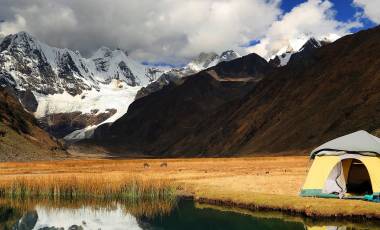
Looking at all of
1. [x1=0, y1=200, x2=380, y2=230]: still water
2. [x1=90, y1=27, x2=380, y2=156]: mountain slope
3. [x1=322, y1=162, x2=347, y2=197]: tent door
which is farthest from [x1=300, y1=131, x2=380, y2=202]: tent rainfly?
[x1=90, y1=27, x2=380, y2=156]: mountain slope

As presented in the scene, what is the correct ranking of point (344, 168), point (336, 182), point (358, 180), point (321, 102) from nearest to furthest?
point (336, 182), point (344, 168), point (358, 180), point (321, 102)

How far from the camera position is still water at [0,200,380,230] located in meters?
36.7

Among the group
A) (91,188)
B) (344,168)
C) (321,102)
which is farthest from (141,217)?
(321,102)

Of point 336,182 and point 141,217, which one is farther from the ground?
point 336,182

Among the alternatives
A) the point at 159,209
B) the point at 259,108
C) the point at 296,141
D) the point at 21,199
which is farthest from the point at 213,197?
the point at 259,108

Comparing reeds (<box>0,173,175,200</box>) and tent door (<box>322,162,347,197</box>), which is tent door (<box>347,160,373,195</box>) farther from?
reeds (<box>0,173,175,200</box>)

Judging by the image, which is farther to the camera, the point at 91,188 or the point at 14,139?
the point at 14,139

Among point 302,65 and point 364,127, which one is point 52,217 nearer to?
point 364,127

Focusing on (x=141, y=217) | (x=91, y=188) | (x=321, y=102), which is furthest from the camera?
(x=321, y=102)

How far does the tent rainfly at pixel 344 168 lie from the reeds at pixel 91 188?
1410 centimetres

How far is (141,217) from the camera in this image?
138ft

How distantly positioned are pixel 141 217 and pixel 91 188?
1088 cm

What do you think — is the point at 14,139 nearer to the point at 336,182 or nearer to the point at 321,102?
the point at 321,102

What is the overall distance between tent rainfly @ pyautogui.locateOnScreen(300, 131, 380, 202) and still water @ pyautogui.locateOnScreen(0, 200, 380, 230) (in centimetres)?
501
